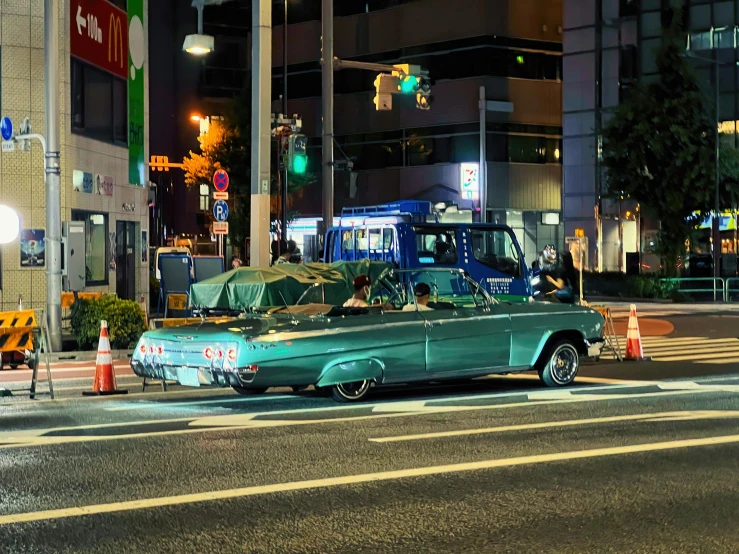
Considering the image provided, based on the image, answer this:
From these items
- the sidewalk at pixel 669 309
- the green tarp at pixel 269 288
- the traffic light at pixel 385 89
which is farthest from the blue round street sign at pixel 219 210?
the sidewalk at pixel 669 309

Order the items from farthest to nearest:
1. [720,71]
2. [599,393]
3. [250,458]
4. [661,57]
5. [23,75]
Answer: [720,71] → [661,57] → [23,75] → [599,393] → [250,458]

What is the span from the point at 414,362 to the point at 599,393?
7.99ft

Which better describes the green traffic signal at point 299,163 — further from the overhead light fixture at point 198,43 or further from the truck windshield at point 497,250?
the truck windshield at point 497,250

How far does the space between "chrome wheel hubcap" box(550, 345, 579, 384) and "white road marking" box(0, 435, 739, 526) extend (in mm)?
4272

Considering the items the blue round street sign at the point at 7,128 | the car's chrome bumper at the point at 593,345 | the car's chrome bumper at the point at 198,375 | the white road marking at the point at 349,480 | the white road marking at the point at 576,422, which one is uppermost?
the blue round street sign at the point at 7,128

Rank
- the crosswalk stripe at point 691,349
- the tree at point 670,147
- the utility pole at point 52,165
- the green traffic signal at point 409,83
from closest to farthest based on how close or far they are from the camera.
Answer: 1. the crosswalk stripe at point 691,349
2. the utility pole at point 52,165
3. the green traffic signal at point 409,83
4. the tree at point 670,147

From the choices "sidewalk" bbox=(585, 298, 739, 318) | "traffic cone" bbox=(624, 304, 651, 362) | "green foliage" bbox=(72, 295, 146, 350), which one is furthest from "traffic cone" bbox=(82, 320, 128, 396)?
"sidewalk" bbox=(585, 298, 739, 318)

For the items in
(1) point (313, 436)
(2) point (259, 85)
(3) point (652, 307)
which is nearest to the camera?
(1) point (313, 436)

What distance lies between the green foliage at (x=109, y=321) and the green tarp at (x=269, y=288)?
3.30 m

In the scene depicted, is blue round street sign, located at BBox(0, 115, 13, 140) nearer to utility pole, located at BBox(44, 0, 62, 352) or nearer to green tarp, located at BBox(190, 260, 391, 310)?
utility pole, located at BBox(44, 0, 62, 352)

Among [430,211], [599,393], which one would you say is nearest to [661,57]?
[430,211]

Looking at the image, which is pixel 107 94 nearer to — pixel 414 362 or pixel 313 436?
pixel 414 362

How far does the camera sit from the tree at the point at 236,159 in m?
52.2

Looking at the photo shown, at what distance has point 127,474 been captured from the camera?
8484mm
